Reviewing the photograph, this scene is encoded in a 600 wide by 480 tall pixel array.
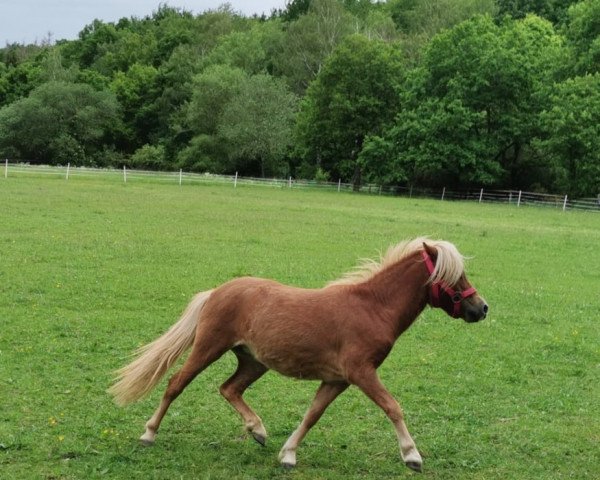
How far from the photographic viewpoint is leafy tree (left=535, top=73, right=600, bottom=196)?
155 ft

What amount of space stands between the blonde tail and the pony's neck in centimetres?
165

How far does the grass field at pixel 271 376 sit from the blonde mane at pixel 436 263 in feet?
5.34

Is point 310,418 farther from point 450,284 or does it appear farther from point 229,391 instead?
point 450,284

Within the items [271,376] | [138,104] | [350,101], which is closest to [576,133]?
[350,101]

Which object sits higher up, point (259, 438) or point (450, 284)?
point (450, 284)

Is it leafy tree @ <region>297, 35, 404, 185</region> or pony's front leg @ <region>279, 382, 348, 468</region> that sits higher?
leafy tree @ <region>297, 35, 404, 185</region>

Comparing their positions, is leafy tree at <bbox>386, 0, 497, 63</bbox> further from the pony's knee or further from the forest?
the pony's knee

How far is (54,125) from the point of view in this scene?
7850 centimetres

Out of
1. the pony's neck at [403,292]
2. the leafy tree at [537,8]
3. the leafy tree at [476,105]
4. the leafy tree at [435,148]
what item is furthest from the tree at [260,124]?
the pony's neck at [403,292]

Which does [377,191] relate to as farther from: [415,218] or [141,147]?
[141,147]

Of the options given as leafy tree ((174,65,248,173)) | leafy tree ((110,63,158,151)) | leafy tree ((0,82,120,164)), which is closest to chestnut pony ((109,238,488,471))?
leafy tree ((174,65,248,173))

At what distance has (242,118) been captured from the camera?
69875 millimetres

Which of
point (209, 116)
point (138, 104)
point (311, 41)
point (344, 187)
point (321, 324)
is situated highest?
point (311, 41)

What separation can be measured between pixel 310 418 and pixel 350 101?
57221 millimetres
